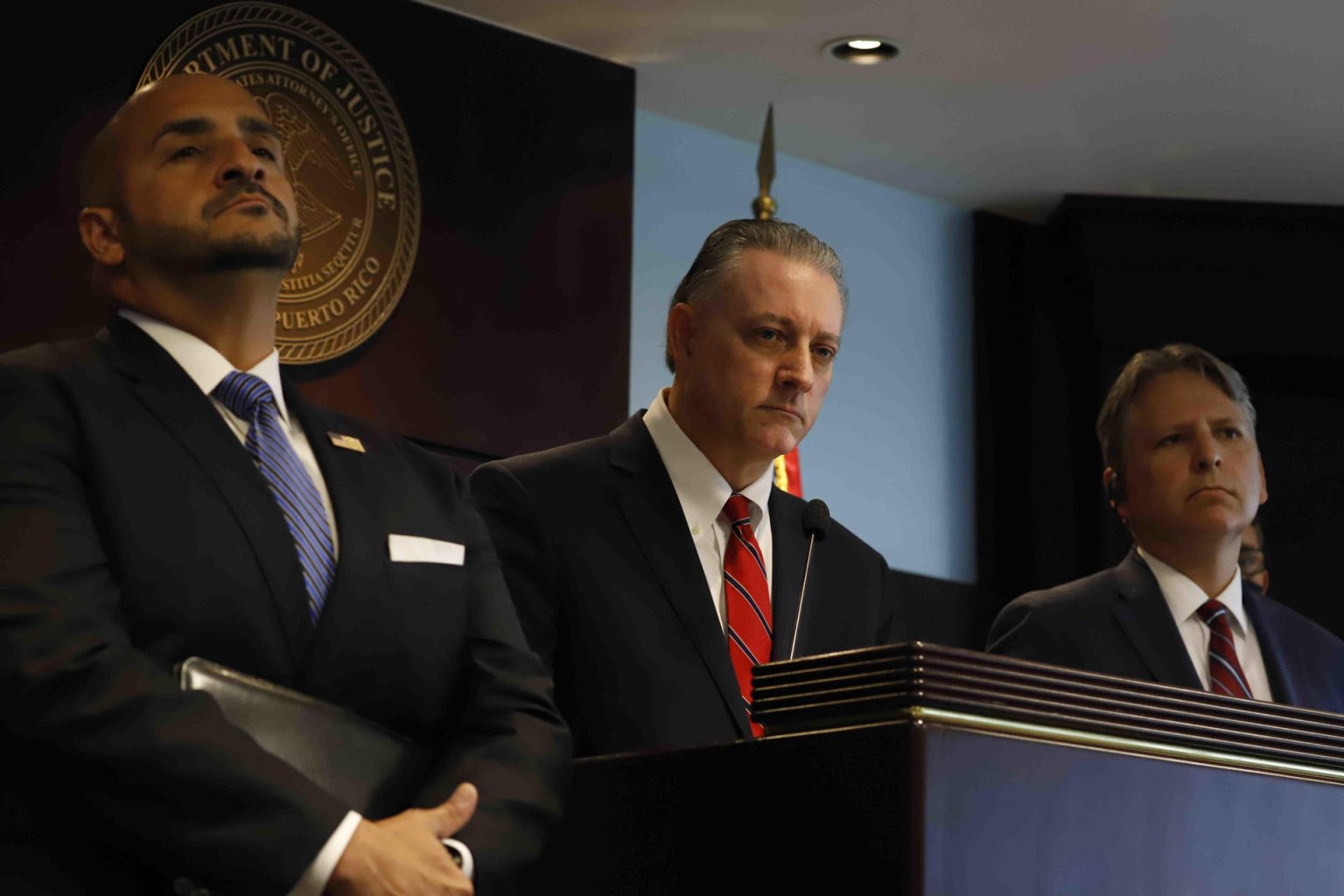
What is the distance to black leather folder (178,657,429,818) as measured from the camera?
2.00 meters

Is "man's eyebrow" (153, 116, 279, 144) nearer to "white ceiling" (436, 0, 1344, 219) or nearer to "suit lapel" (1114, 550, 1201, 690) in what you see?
"suit lapel" (1114, 550, 1201, 690)

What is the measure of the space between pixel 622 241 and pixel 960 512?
198 centimetres

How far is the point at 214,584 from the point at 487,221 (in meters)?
4.11

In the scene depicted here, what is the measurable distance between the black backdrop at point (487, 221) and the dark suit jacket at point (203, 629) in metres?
3.18

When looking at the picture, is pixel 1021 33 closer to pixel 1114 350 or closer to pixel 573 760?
pixel 1114 350

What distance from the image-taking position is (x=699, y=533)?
3127 millimetres

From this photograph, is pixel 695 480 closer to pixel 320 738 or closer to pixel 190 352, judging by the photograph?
pixel 190 352

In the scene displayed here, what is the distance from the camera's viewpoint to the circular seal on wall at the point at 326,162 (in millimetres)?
5488

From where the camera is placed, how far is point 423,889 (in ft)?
6.44

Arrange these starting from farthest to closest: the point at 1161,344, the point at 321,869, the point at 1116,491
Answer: the point at 1161,344, the point at 1116,491, the point at 321,869

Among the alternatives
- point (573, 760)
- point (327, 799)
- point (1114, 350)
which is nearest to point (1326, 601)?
point (1114, 350)

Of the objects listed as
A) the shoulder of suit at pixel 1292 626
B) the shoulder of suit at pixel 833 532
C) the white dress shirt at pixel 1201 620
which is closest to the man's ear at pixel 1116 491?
the white dress shirt at pixel 1201 620

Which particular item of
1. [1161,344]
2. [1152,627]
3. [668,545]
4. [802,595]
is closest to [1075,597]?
[1152,627]

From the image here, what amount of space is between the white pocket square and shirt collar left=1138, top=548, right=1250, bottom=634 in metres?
1.72
